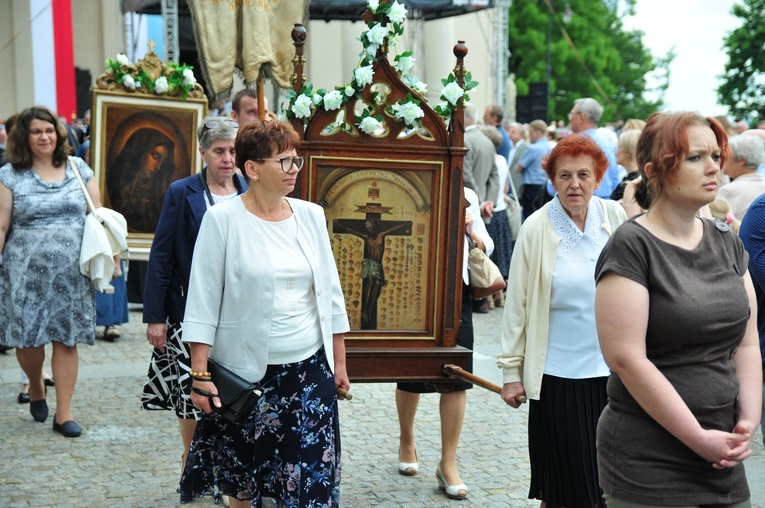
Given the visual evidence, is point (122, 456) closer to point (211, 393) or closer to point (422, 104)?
point (211, 393)

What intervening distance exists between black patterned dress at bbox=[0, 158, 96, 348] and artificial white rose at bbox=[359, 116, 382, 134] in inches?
110

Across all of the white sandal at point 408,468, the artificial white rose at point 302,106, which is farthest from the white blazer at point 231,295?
the white sandal at point 408,468

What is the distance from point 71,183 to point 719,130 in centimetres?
482

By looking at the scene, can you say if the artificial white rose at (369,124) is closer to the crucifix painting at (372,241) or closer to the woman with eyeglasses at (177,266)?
the crucifix painting at (372,241)

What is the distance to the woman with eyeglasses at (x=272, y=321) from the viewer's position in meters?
4.02

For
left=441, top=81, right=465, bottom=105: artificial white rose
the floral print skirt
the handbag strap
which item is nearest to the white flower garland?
left=441, top=81, right=465, bottom=105: artificial white rose

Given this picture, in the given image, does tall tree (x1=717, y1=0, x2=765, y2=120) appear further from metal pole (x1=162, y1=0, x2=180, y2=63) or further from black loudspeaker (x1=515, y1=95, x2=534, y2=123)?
metal pole (x1=162, y1=0, x2=180, y2=63)

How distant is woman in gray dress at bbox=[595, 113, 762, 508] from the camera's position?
9.40 ft

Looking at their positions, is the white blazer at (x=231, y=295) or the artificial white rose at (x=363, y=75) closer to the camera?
the white blazer at (x=231, y=295)

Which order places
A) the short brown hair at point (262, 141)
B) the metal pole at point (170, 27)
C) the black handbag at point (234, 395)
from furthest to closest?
the metal pole at point (170, 27)
the short brown hair at point (262, 141)
the black handbag at point (234, 395)

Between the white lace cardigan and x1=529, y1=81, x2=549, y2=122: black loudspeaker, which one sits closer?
the white lace cardigan

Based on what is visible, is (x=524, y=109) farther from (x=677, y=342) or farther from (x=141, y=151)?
(x=677, y=342)

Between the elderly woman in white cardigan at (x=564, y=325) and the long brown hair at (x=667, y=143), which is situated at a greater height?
the long brown hair at (x=667, y=143)

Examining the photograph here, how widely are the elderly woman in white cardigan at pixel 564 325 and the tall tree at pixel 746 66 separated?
17.1 metres
